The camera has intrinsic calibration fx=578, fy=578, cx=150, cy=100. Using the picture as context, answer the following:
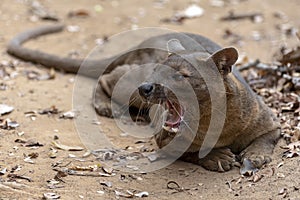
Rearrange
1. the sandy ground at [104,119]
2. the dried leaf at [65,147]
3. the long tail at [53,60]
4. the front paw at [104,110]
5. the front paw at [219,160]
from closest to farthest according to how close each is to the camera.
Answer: the sandy ground at [104,119] < the front paw at [219,160] < the dried leaf at [65,147] < the front paw at [104,110] < the long tail at [53,60]

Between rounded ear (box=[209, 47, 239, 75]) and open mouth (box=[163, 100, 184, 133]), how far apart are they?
0.44m

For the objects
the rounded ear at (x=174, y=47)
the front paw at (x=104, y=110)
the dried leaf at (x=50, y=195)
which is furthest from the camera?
the front paw at (x=104, y=110)

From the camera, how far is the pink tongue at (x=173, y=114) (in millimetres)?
4121

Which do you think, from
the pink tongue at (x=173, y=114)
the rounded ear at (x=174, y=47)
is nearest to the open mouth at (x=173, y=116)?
the pink tongue at (x=173, y=114)

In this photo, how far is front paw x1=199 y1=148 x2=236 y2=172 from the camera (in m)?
4.29

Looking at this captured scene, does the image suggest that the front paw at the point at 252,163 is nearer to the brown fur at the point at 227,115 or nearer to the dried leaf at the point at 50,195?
the brown fur at the point at 227,115

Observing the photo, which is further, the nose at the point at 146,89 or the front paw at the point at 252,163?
the front paw at the point at 252,163

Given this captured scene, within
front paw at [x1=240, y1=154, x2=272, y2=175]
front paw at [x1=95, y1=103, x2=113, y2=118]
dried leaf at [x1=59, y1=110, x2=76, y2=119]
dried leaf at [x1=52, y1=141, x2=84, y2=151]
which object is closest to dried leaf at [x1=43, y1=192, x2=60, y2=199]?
dried leaf at [x1=52, y1=141, x2=84, y2=151]

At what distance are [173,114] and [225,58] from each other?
1.84 feet

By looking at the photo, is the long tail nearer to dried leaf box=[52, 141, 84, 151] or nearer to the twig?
dried leaf box=[52, 141, 84, 151]

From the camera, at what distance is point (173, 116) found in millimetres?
4176

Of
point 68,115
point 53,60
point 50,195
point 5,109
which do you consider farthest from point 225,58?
point 53,60

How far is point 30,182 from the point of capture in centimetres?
390

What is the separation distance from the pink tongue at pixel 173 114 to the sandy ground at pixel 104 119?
1.36 ft
